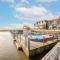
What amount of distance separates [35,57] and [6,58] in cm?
311

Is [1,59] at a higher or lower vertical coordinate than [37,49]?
lower

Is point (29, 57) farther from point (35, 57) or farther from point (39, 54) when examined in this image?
point (39, 54)

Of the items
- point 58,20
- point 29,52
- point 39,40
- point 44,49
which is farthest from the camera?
point 58,20

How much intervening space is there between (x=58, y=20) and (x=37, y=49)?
8743 centimetres

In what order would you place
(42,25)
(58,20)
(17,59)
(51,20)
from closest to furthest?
(17,59), (42,25), (58,20), (51,20)

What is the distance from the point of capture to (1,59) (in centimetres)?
1370

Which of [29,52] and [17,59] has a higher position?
[29,52]

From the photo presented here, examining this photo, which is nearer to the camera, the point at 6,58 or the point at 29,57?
the point at 29,57

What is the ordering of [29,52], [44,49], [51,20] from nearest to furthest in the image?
[29,52]
[44,49]
[51,20]

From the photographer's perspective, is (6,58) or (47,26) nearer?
(6,58)

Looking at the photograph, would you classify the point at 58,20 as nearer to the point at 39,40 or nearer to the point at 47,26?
the point at 47,26

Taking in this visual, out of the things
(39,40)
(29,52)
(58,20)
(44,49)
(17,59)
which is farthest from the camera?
(58,20)

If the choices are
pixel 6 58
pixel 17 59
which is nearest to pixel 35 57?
pixel 17 59

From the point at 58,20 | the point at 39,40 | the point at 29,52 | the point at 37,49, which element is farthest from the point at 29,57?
the point at 58,20
